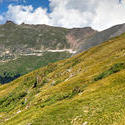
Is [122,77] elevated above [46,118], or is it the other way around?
[122,77]

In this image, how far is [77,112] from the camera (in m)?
24.0

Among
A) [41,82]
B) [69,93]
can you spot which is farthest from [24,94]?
[69,93]

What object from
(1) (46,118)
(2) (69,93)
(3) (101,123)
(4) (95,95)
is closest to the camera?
(3) (101,123)

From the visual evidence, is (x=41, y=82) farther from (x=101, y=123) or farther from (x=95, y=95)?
(x=101, y=123)

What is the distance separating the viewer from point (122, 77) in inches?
1367

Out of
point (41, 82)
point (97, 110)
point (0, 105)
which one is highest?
point (97, 110)

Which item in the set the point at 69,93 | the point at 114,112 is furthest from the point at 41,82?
the point at 114,112

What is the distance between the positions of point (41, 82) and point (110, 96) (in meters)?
50.1

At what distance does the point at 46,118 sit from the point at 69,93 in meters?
14.7

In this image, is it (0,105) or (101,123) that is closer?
(101,123)

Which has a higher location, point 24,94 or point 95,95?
point 95,95

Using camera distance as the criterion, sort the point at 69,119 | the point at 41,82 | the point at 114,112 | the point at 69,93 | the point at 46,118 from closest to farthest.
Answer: the point at 114,112 < the point at 69,119 < the point at 46,118 < the point at 69,93 < the point at 41,82

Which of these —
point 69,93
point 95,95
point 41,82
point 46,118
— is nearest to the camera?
point 46,118

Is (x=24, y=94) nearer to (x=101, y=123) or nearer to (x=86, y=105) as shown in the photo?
(x=86, y=105)
